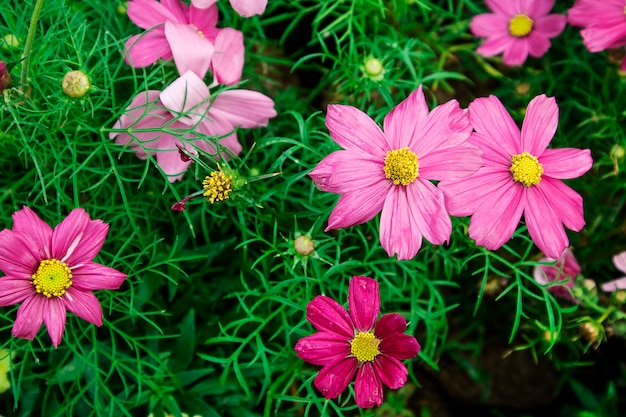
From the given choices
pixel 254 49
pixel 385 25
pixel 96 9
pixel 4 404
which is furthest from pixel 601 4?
pixel 4 404

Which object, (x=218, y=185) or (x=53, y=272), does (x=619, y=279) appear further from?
(x=53, y=272)

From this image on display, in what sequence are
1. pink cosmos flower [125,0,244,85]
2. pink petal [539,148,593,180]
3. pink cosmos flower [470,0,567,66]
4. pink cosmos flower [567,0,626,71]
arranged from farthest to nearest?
pink cosmos flower [470,0,567,66]
pink cosmos flower [567,0,626,71]
pink cosmos flower [125,0,244,85]
pink petal [539,148,593,180]

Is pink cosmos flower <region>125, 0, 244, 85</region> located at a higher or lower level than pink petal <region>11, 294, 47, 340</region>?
higher

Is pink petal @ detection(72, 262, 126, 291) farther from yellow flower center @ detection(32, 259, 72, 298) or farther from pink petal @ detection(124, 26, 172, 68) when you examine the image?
pink petal @ detection(124, 26, 172, 68)

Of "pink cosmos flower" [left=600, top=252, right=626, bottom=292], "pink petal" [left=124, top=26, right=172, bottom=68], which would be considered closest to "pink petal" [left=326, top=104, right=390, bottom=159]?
"pink petal" [left=124, top=26, right=172, bottom=68]

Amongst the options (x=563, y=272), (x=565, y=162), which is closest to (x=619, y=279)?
(x=563, y=272)

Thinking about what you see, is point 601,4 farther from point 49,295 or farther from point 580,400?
point 49,295
